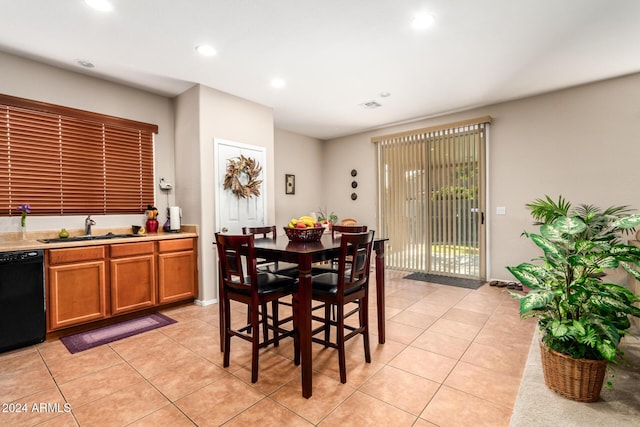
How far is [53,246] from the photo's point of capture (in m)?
2.79

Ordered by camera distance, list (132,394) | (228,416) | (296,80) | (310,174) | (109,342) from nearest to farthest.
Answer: (228,416) < (132,394) < (109,342) < (296,80) < (310,174)

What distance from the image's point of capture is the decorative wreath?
13.4 ft

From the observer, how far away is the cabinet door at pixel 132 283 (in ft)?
10.5

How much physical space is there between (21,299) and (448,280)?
17.0ft

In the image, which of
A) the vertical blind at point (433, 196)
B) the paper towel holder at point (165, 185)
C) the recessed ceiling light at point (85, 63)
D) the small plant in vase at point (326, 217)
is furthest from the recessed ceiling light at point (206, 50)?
the small plant in vase at point (326, 217)

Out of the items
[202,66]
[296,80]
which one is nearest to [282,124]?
[296,80]

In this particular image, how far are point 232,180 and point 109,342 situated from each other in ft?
7.26

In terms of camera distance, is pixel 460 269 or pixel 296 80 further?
pixel 460 269

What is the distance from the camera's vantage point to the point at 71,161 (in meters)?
3.41

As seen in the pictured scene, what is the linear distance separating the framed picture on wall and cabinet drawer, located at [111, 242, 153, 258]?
2.98 m

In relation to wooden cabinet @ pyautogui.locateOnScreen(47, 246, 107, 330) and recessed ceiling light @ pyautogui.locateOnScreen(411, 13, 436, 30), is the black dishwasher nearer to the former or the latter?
wooden cabinet @ pyautogui.locateOnScreen(47, 246, 107, 330)

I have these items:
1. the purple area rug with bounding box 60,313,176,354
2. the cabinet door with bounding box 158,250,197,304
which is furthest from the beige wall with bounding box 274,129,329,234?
the purple area rug with bounding box 60,313,176,354

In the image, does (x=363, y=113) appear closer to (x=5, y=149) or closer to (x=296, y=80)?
(x=296, y=80)

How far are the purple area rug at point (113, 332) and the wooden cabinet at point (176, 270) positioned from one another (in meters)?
0.29
